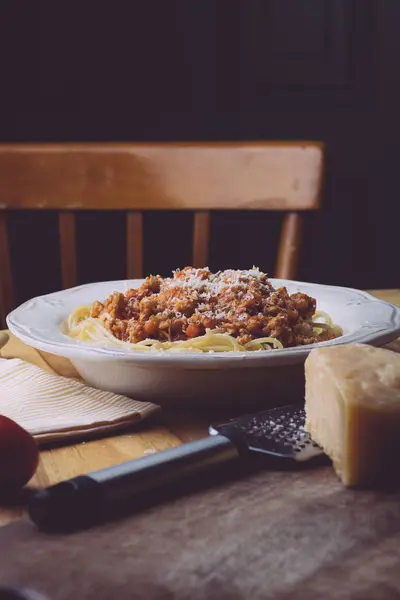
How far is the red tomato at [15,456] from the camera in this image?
90 centimetres

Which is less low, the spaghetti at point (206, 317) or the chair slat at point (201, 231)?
the spaghetti at point (206, 317)

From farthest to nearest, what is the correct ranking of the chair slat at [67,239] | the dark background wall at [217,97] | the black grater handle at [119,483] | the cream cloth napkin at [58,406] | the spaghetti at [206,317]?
the dark background wall at [217,97] → the chair slat at [67,239] → the spaghetti at [206,317] → the cream cloth napkin at [58,406] → the black grater handle at [119,483]

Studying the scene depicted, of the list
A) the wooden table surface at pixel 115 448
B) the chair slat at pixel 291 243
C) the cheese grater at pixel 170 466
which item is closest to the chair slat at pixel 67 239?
the chair slat at pixel 291 243

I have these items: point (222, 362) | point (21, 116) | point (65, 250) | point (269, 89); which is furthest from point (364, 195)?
point (222, 362)

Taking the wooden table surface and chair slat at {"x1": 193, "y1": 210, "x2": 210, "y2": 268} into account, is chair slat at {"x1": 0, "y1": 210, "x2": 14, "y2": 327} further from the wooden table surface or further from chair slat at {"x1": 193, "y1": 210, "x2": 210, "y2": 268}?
the wooden table surface

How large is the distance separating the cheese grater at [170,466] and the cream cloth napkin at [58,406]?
17 centimetres

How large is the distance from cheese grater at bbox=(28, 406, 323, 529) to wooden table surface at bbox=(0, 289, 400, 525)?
10 cm

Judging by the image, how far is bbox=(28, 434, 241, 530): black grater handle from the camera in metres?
0.79

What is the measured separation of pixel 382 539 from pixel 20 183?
1625 mm

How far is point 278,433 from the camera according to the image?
40.1 inches

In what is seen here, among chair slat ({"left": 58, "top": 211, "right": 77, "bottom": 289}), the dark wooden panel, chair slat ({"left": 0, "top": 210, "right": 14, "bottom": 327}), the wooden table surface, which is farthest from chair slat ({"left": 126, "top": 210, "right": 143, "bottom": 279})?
the dark wooden panel

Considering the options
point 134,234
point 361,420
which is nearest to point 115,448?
point 361,420

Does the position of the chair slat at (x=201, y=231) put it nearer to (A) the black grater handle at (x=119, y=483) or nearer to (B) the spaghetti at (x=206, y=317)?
(B) the spaghetti at (x=206, y=317)

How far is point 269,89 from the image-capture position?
11.9ft
